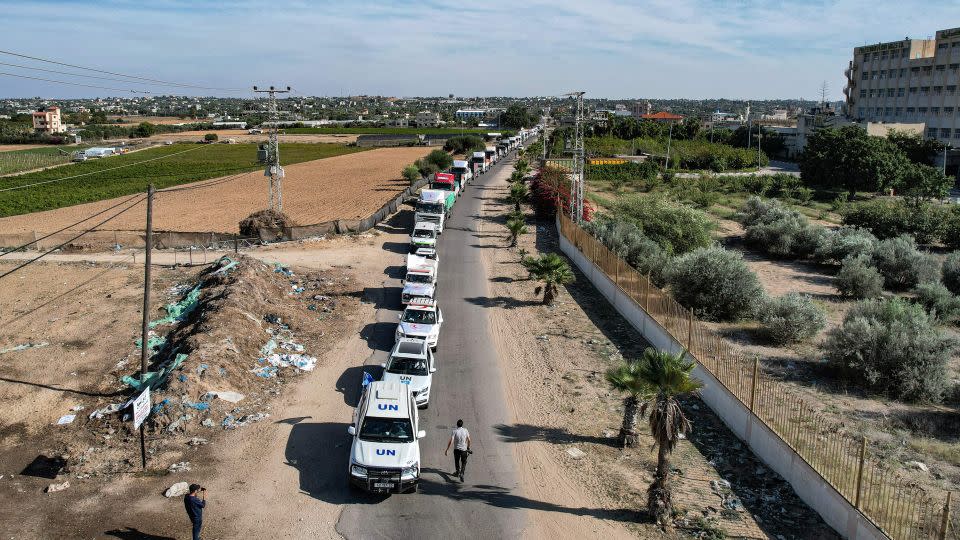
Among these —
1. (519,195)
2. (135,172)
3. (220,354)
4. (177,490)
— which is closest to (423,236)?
(519,195)

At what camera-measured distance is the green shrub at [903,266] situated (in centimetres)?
3138

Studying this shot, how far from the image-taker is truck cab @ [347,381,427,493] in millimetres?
13227

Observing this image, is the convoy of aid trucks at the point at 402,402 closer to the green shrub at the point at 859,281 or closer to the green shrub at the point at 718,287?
the green shrub at the point at 718,287

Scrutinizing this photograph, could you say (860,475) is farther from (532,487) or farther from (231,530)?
(231,530)

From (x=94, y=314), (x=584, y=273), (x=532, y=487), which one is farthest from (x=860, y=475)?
(x=94, y=314)

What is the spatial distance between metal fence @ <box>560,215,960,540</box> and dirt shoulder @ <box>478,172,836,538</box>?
978 millimetres

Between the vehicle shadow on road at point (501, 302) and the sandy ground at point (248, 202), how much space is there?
14.6 meters

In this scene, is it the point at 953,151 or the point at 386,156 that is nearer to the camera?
the point at 953,151

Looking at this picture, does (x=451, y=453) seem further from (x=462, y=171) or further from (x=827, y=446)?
(x=462, y=171)

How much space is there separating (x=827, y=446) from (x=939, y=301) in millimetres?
17508

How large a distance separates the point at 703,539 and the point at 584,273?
803 inches

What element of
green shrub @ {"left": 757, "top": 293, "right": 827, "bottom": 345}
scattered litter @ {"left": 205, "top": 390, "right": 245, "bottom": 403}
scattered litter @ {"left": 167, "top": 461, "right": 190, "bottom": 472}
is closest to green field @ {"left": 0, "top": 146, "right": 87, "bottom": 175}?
scattered litter @ {"left": 205, "top": 390, "right": 245, "bottom": 403}

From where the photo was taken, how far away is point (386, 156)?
97.2 meters

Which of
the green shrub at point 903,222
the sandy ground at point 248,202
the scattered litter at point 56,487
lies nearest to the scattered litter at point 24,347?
the scattered litter at point 56,487
